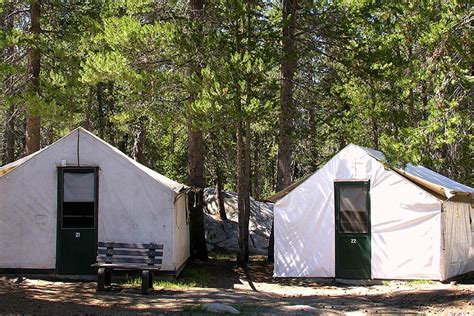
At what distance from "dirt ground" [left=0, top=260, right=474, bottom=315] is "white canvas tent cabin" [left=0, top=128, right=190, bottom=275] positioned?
676mm

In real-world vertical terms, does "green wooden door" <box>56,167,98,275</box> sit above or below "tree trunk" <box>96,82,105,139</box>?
below

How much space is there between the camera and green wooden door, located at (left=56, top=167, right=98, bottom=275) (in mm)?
13078

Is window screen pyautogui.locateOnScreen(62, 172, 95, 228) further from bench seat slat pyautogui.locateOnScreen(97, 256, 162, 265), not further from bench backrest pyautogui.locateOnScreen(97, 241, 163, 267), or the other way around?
bench seat slat pyautogui.locateOnScreen(97, 256, 162, 265)

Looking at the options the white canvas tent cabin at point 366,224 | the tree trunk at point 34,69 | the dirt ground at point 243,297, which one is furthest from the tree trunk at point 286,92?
the tree trunk at point 34,69

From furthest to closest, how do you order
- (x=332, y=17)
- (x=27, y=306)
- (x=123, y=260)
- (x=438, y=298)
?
1. (x=332, y=17)
2. (x=123, y=260)
3. (x=438, y=298)
4. (x=27, y=306)

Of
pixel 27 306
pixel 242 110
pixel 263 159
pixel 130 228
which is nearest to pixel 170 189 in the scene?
pixel 130 228

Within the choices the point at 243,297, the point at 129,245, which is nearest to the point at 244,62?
the point at 129,245

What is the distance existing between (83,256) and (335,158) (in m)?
5.96

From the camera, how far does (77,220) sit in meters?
13.2

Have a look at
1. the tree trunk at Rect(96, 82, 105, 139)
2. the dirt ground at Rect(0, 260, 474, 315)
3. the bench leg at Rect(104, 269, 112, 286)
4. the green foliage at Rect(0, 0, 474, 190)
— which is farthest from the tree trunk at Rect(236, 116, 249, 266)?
the tree trunk at Rect(96, 82, 105, 139)

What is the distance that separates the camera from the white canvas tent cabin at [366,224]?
1272cm

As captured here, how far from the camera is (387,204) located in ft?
43.0

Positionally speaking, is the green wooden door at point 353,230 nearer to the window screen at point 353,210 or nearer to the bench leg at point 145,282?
the window screen at point 353,210

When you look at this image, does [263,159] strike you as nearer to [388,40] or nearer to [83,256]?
[388,40]
